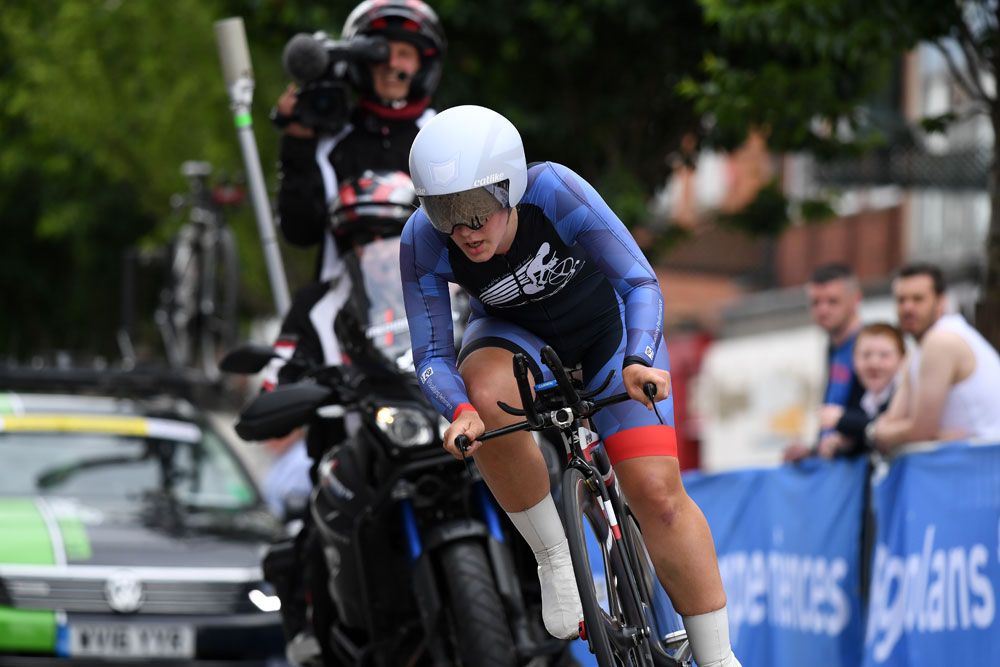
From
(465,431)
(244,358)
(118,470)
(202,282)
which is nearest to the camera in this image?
(465,431)

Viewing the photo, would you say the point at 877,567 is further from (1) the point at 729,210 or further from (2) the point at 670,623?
(1) the point at 729,210

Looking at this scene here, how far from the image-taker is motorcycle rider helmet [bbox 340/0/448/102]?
8.02 meters

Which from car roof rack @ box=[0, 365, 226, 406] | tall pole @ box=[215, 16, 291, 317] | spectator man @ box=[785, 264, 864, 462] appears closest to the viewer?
tall pole @ box=[215, 16, 291, 317]

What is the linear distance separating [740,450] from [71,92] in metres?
10.3

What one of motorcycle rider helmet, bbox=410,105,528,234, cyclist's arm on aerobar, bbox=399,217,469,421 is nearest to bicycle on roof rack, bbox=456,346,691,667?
cyclist's arm on aerobar, bbox=399,217,469,421

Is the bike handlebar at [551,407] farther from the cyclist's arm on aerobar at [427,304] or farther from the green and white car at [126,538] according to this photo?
the green and white car at [126,538]

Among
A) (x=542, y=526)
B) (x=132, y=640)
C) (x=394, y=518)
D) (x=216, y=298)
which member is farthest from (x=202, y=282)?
(x=542, y=526)

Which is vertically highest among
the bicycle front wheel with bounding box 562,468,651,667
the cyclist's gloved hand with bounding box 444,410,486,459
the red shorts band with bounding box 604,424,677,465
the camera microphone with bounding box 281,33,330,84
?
the camera microphone with bounding box 281,33,330,84

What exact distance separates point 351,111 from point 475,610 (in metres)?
2.64

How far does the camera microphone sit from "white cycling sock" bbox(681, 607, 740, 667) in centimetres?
319

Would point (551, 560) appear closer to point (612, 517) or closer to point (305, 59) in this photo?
point (612, 517)

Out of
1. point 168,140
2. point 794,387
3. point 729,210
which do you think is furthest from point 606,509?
point 794,387

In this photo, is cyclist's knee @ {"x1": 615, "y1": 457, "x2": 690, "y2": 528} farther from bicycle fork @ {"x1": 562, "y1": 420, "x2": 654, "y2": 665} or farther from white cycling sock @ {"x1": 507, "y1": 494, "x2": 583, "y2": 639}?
white cycling sock @ {"x1": 507, "y1": 494, "x2": 583, "y2": 639}

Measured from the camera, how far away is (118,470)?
1041 centimetres
